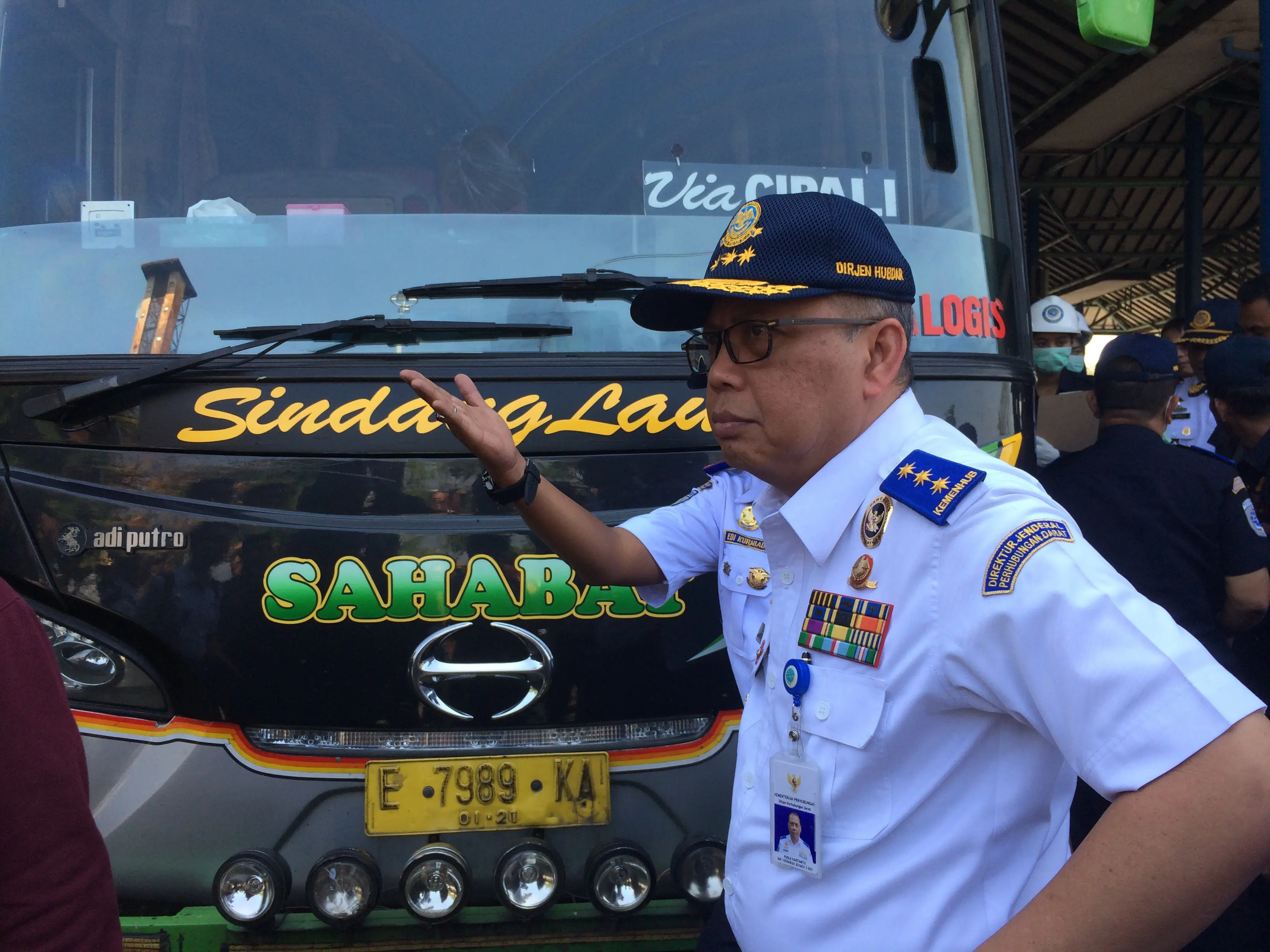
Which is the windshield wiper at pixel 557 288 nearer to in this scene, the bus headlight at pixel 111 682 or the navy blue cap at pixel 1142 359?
the bus headlight at pixel 111 682

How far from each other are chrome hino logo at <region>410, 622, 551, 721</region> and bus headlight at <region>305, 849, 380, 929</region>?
1.14 ft

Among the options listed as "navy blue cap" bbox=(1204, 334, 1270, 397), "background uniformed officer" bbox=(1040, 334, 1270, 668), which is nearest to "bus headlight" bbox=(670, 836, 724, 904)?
"background uniformed officer" bbox=(1040, 334, 1270, 668)

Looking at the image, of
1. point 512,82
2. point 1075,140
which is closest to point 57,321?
point 512,82

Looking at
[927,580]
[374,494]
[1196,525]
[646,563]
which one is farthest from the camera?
[1196,525]

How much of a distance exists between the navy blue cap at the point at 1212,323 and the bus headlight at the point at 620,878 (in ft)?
14.6

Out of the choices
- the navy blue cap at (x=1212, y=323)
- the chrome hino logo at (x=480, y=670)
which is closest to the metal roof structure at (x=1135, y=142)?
the navy blue cap at (x=1212, y=323)

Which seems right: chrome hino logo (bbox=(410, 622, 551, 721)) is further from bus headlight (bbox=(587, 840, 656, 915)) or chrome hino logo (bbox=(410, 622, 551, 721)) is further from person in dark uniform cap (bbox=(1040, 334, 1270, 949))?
person in dark uniform cap (bbox=(1040, 334, 1270, 949))

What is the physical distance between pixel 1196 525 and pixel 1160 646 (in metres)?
2.10

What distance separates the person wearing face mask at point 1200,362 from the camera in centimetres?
541

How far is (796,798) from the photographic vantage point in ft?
4.41

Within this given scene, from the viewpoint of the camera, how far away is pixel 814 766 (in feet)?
4.33

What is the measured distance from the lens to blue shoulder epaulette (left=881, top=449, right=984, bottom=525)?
124 centimetres

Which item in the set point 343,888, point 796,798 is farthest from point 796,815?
point 343,888

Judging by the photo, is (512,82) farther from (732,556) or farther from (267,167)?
(732,556)
